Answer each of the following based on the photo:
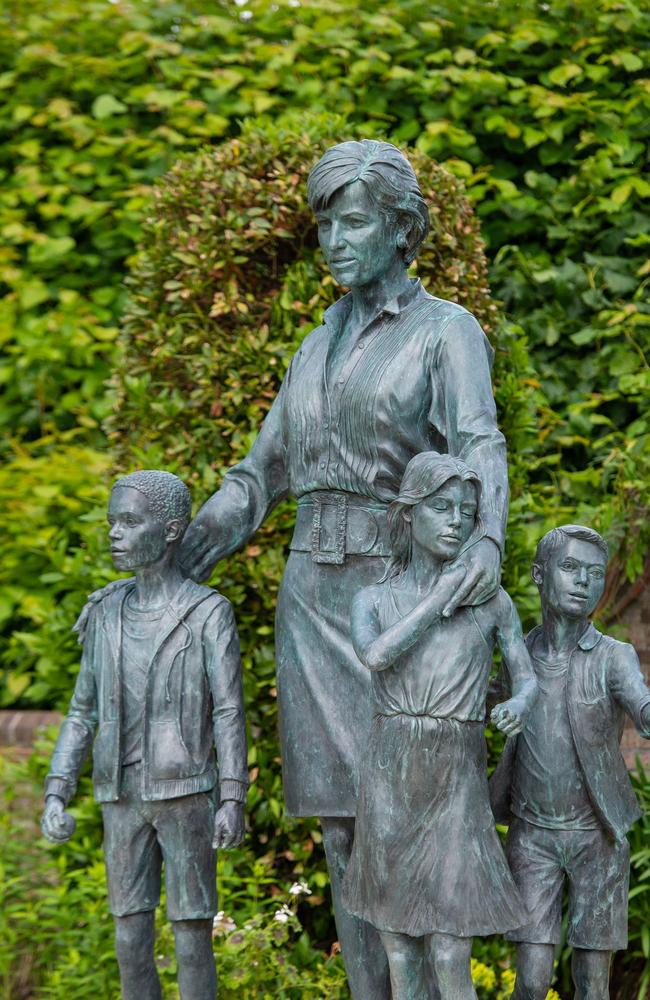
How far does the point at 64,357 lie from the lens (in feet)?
26.4

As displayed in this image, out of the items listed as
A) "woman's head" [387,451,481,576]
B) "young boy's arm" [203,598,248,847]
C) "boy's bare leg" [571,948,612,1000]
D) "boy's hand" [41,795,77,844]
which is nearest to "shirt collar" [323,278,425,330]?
"woman's head" [387,451,481,576]

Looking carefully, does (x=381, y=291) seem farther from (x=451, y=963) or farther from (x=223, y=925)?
(x=223, y=925)

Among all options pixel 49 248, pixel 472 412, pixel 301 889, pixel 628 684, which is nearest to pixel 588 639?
pixel 628 684

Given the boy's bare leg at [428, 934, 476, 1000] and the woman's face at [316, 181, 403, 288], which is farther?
the woman's face at [316, 181, 403, 288]

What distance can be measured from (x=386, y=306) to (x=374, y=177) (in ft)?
1.16

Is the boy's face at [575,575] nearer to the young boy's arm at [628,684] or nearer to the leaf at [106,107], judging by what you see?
the young boy's arm at [628,684]

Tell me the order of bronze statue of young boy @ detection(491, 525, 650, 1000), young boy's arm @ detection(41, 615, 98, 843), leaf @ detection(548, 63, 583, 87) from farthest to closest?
leaf @ detection(548, 63, 583, 87), young boy's arm @ detection(41, 615, 98, 843), bronze statue of young boy @ detection(491, 525, 650, 1000)

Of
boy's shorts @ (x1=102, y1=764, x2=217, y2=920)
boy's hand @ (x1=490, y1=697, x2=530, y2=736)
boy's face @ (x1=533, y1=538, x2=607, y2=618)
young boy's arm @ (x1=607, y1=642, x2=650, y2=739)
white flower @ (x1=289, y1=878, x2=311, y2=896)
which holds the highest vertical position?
boy's face @ (x1=533, y1=538, x2=607, y2=618)

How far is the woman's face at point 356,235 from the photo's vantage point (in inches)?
162

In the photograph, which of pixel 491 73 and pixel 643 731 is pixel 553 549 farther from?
pixel 491 73

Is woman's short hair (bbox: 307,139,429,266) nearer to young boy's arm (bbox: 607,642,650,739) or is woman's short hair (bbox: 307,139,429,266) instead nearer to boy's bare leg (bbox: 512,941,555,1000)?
young boy's arm (bbox: 607,642,650,739)

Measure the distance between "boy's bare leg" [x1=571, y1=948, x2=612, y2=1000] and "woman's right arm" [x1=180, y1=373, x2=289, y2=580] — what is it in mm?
1443

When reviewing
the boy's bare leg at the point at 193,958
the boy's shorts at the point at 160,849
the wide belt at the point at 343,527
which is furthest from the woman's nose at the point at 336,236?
the boy's bare leg at the point at 193,958

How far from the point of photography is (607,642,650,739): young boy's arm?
4.01 m
